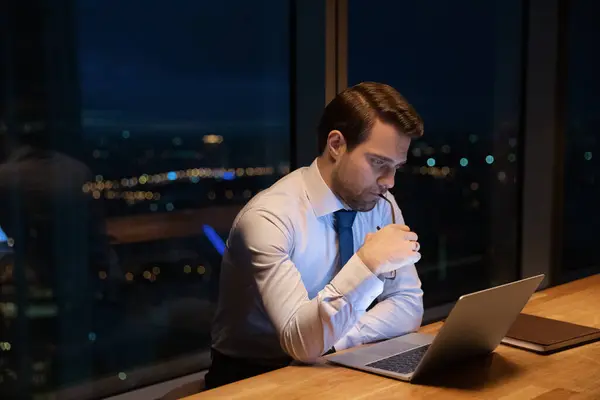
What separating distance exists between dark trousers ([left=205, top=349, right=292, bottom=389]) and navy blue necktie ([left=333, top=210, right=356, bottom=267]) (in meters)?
0.33

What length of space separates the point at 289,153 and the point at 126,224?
2.47 ft

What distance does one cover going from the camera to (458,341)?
5.01 ft

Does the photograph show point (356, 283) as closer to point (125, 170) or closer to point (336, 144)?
point (336, 144)

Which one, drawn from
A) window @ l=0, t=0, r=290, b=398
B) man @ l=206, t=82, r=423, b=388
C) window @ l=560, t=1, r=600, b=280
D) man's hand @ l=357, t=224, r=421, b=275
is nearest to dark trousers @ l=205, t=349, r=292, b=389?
man @ l=206, t=82, r=423, b=388

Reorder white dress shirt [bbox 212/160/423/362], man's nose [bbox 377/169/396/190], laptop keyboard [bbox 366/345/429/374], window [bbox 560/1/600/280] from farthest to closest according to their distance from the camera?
window [bbox 560/1/600/280] → man's nose [bbox 377/169/396/190] → white dress shirt [bbox 212/160/423/362] → laptop keyboard [bbox 366/345/429/374]

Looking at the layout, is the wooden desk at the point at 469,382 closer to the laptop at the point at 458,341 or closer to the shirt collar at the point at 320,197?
the laptop at the point at 458,341

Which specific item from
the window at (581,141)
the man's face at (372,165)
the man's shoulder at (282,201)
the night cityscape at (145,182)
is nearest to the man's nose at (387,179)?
the man's face at (372,165)

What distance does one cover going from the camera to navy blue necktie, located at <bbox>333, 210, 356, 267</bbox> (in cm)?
202

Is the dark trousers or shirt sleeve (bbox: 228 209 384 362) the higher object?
shirt sleeve (bbox: 228 209 384 362)

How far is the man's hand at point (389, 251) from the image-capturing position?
1716 millimetres

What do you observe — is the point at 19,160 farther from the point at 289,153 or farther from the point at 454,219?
the point at 454,219

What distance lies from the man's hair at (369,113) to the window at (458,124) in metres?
1.42

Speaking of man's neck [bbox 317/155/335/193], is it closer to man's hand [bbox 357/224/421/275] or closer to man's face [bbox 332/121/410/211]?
man's face [bbox 332/121/410/211]

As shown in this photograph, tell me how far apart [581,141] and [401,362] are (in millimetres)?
3458
